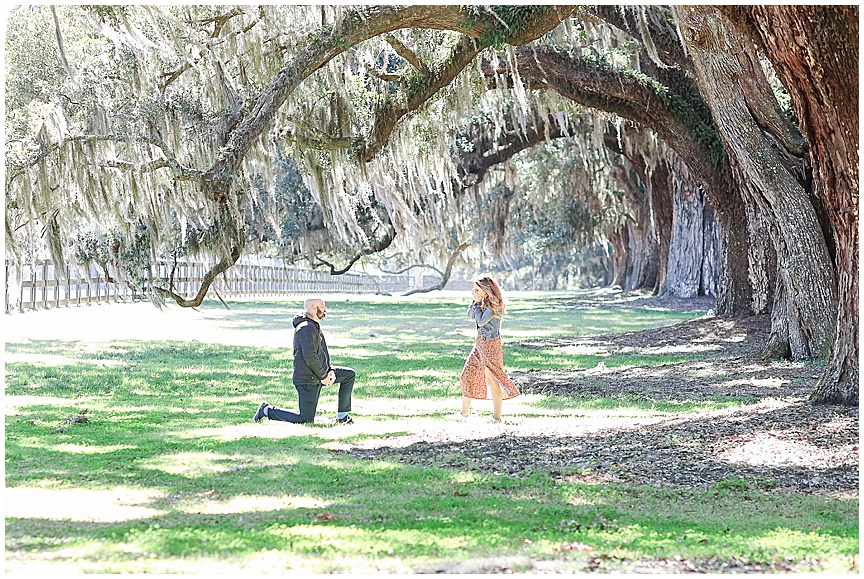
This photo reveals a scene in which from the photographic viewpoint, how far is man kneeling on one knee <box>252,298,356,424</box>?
7879 mm

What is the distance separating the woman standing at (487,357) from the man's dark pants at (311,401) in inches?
36.4

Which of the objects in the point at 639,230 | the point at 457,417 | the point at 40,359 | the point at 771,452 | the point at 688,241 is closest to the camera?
the point at 771,452

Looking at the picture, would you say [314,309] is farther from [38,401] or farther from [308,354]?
[38,401]

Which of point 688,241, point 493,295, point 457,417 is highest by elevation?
point 688,241

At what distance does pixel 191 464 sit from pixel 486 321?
9.34 feet

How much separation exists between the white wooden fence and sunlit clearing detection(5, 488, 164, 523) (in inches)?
229

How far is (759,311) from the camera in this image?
52.7 ft

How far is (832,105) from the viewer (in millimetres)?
7121

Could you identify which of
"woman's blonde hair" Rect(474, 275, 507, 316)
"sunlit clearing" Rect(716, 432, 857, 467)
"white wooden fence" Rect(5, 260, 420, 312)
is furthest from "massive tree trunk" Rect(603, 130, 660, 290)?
"sunlit clearing" Rect(716, 432, 857, 467)

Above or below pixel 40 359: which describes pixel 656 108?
above

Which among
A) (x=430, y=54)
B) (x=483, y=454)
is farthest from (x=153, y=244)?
(x=483, y=454)

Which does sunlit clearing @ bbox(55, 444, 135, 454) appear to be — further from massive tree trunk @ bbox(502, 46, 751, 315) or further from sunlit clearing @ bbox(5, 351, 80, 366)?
massive tree trunk @ bbox(502, 46, 751, 315)

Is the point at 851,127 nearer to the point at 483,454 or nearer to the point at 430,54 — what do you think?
the point at 483,454

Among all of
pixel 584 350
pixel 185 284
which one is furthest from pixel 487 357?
pixel 185 284
